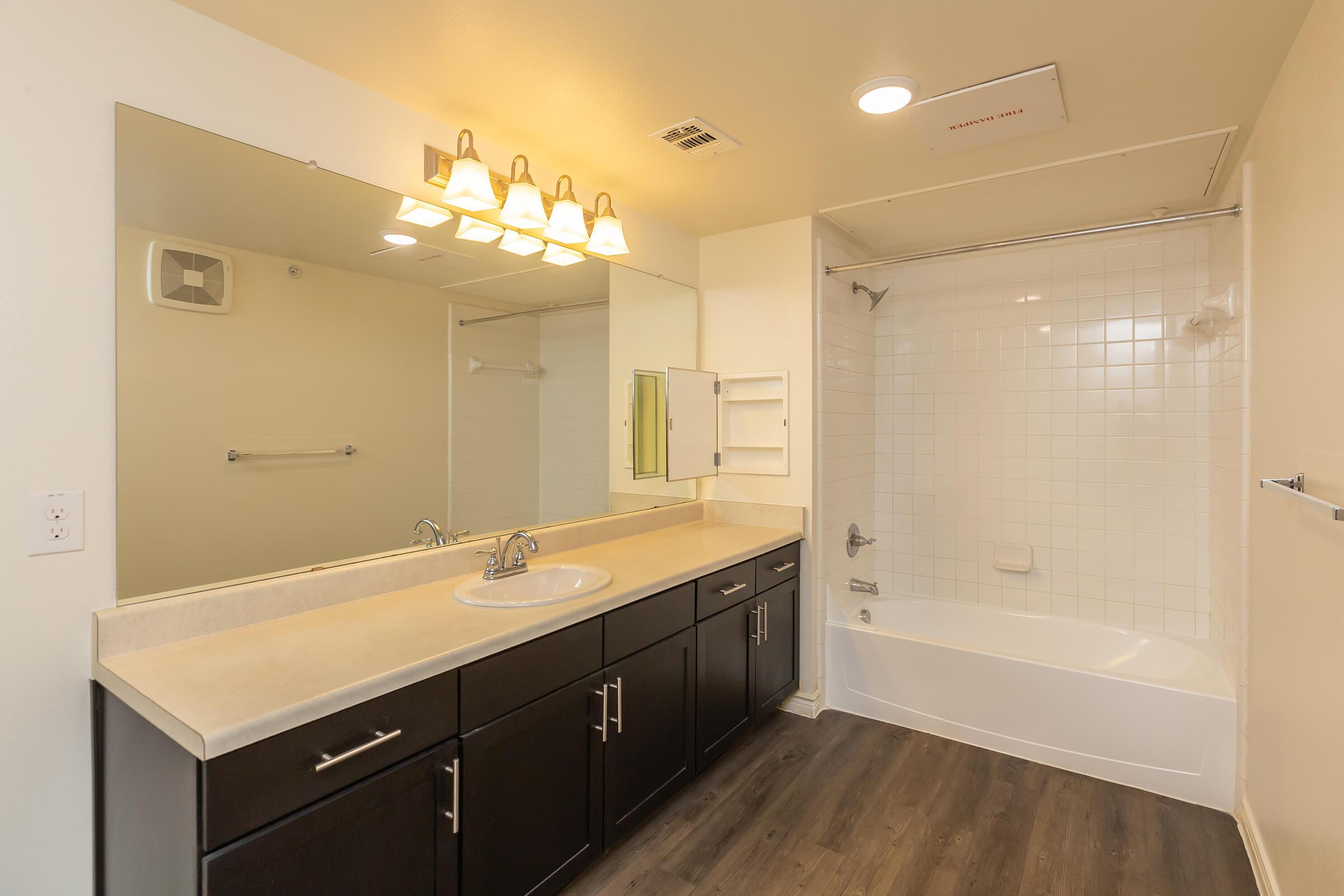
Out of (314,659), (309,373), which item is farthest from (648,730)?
(309,373)

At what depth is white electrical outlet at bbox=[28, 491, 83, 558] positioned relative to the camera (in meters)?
1.30

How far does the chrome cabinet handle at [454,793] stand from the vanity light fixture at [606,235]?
5.83ft

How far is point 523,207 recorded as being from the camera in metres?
2.10

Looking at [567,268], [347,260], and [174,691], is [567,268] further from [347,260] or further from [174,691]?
[174,691]

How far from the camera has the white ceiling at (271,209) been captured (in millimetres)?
1463

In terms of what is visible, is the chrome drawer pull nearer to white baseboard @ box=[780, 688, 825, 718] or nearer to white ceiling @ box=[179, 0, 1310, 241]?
white baseboard @ box=[780, 688, 825, 718]

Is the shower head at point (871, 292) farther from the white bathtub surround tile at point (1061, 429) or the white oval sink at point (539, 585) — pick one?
the white oval sink at point (539, 585)

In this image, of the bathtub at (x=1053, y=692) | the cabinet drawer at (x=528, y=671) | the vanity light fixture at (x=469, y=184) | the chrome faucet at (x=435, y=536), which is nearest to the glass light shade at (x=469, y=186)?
the vanity light fixture at (x=469, y=184)

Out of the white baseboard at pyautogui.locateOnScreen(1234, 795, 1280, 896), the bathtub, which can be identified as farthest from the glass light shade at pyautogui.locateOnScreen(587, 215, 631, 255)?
the white baseboard at pyautogui.locateOnScreen(1234, 795, 1280, 896)

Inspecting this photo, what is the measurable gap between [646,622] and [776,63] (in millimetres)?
1636

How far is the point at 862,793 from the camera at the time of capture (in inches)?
93.4

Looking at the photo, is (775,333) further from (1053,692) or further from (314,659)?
(314,659)

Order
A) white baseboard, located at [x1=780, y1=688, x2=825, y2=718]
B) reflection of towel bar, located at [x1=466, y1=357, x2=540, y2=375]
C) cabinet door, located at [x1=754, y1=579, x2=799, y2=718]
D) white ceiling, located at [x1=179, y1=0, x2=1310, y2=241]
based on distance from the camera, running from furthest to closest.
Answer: white baseboard, located at [x1=780, y1=688, x2=825, y2=718] → cabinet door, located at [x1=754, y1=579, x2=799, y2=718] → reflection of towel bar, located at [x1=466, y1=357, x2=540, y2=375] → white ceiling, located at [x1=179, y1=0, x2=1310, y2=241]

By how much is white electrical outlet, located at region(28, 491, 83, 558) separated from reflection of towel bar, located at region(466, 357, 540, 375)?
1.08 m
